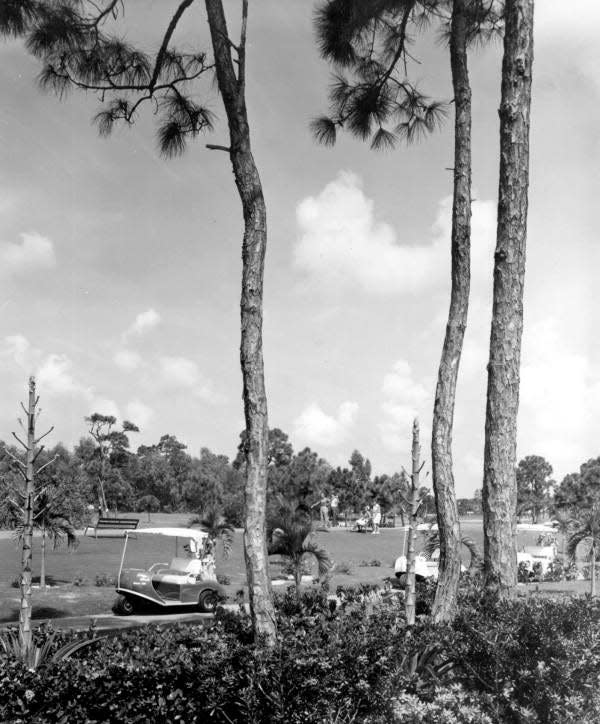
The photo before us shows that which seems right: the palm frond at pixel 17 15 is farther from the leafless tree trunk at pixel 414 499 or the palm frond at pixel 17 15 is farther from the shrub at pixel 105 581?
the shrub at pixel 105 581

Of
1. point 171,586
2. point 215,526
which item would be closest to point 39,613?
point 171,586

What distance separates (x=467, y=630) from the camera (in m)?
6.16

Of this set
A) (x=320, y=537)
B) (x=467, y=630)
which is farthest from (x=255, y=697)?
(x=320, y=537)

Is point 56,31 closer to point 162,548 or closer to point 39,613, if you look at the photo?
point 39,613

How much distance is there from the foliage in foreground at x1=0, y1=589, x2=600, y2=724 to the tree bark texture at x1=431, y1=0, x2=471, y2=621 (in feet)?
7.01

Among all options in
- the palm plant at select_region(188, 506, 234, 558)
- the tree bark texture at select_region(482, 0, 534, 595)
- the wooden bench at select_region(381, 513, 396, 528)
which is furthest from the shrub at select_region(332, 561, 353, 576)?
the wooden bench at select_region(381, 513, 396, 528)

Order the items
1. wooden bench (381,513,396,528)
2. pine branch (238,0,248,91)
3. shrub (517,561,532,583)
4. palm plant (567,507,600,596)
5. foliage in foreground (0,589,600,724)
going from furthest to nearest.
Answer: wooden bench (381,513,396,528)
shrub (517,561,532,583)
palm plant (567,507,600,596)
pine branch (238,0,248,91)
foliage in foreground (0,589,600,724)

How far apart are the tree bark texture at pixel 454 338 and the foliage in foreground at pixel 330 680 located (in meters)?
2.14

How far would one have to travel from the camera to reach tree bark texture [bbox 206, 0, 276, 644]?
6664mm

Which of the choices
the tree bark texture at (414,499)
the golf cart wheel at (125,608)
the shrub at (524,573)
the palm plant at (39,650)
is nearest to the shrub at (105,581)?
the golf cart wheel at (125,608)

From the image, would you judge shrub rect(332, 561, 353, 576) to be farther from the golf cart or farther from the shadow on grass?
the shadow on grass

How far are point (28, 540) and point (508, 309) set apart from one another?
546cm

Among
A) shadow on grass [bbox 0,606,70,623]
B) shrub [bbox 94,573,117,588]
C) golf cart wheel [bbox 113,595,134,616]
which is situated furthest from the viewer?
shrub [bbox 94,573,117,588]

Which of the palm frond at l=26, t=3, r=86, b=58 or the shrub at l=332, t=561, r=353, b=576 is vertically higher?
the palm frond at l=26, t=3, r=86, b=58
